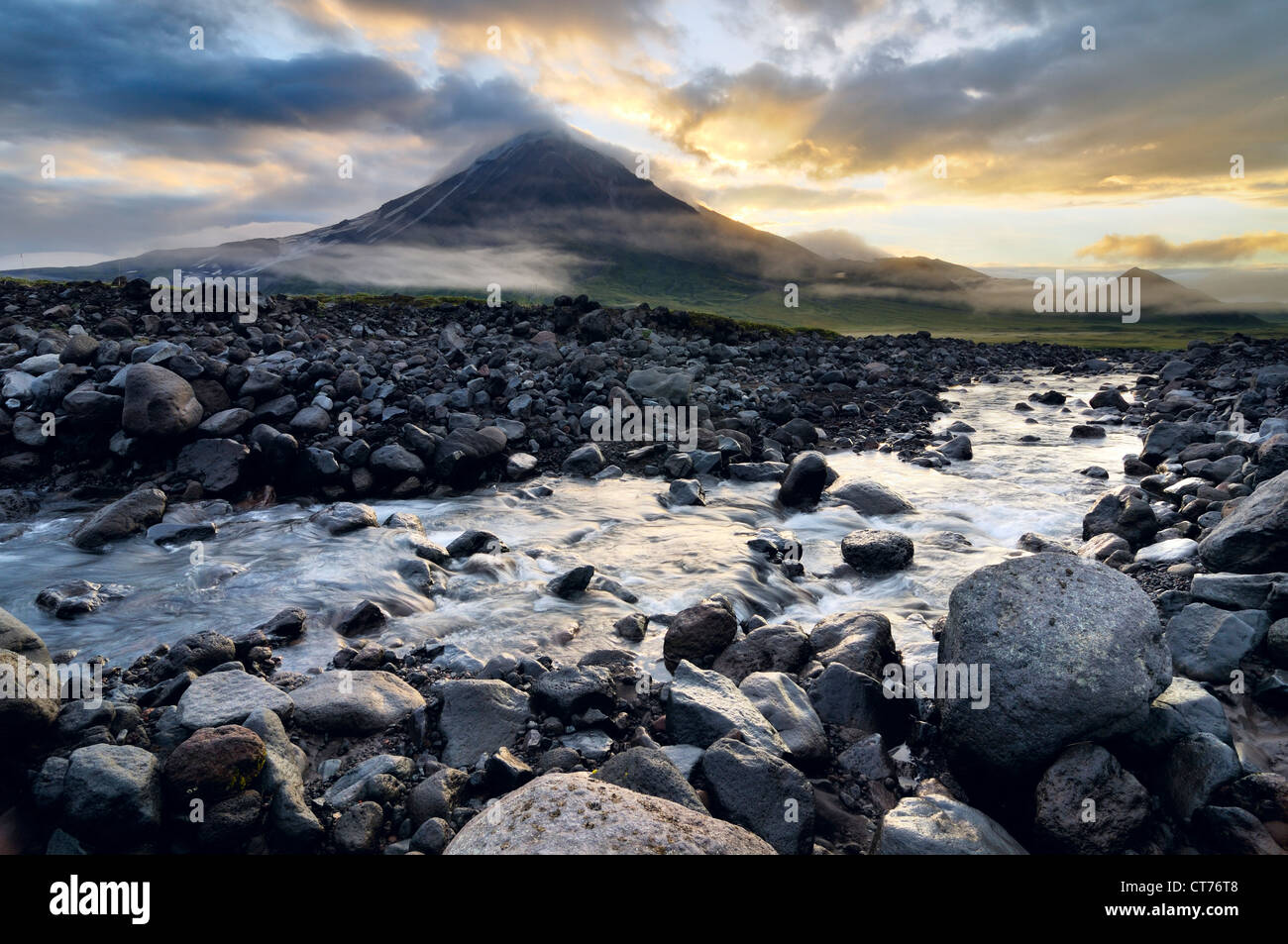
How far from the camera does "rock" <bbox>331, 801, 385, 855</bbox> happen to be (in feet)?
15.3

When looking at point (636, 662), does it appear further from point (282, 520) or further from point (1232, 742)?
point (282, 520)

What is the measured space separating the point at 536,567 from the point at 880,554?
5.65m

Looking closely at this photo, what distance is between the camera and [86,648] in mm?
8148

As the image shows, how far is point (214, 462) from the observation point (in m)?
13.9

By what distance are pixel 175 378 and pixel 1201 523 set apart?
19302 millimetres

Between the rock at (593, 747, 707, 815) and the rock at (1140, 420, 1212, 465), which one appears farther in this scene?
the rock at (1140, 420, 1212, 465)

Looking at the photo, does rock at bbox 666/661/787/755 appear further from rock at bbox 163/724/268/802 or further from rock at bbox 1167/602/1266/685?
rock at bbox 1167/602/1266/685

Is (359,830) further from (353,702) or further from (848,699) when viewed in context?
(848,699)

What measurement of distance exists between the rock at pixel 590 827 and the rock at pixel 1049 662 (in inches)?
91.9

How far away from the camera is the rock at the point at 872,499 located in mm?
14680

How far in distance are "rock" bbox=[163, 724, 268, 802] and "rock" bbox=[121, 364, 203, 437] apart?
37.0 feet

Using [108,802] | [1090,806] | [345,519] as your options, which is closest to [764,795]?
[1090,806]

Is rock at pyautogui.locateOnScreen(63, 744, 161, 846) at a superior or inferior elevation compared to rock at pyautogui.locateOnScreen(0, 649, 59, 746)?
inferior

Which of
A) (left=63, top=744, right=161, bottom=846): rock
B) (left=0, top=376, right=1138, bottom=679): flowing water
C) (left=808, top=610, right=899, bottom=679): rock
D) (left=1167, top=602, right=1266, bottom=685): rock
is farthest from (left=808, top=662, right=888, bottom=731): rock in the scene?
(left=63, top=744, right=161, bottom=846): rock
